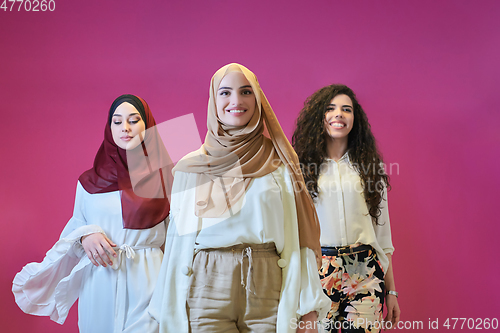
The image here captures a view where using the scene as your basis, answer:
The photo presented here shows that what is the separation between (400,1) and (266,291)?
2494 mm

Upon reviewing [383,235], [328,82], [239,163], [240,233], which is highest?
[328,82]

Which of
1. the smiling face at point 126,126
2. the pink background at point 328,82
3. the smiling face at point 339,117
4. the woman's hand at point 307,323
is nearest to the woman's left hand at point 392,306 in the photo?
the pink background at point 328,82

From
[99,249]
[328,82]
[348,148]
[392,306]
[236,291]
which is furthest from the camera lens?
[328,82]

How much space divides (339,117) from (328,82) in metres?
0.69

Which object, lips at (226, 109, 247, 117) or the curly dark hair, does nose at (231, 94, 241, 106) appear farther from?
the curly dark hair

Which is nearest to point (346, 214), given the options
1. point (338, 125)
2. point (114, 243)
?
point (338, 125)

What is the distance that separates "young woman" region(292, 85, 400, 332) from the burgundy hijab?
31.2 inches

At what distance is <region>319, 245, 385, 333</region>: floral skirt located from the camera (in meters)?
2.15

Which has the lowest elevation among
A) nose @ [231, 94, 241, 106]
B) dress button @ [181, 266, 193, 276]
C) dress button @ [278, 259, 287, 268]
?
dress button @ [181, 266, 193, 276]

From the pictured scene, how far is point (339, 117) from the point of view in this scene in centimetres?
242

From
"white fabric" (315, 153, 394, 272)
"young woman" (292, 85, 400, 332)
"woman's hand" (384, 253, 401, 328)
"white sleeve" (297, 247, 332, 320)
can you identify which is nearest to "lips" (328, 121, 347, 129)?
"young woman" (292, 85, 400, 332)

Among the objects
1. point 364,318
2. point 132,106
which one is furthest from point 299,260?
point 132,106

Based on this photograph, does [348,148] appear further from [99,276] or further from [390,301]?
[99,276]

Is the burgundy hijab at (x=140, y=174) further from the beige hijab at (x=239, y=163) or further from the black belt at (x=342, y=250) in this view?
the black belt at (x=342, y=250)
